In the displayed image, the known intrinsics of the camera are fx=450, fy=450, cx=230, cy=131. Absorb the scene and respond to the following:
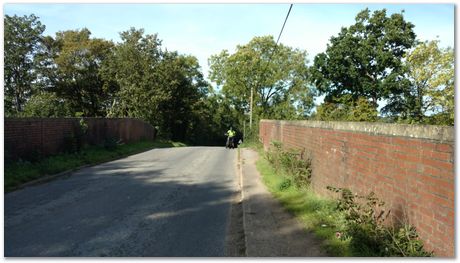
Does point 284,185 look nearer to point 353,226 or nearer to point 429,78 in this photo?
point 353,226

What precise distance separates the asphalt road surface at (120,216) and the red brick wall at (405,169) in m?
2.25

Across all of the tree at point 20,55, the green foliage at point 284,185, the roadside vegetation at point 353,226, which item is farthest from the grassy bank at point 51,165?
the tree at point 20,55

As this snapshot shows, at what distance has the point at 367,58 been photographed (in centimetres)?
4241

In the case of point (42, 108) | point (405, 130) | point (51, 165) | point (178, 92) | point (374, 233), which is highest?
point (178, 92)

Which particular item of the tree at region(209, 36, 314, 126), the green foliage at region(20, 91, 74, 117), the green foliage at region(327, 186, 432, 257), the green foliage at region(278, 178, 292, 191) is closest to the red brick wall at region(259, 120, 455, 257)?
the green foliage at region(327, 186, 432, 257)

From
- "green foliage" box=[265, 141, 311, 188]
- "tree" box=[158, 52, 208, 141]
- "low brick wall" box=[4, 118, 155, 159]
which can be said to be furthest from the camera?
"tree" box=[158, 52, 208, 141]

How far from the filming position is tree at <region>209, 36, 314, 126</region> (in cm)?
6253

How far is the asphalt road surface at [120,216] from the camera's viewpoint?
6008 mm

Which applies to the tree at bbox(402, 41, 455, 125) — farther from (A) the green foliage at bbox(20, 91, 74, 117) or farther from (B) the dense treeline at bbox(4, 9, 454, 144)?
(A) the green foliage at bbox(20, 91, 74, 117)

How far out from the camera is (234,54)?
210 ft

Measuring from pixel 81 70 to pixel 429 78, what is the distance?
36.7 meters

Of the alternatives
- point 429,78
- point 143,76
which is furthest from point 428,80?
point 143,76

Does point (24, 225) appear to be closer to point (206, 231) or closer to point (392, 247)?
point (206, 231)

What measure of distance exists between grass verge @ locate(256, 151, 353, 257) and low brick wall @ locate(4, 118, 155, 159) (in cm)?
761
